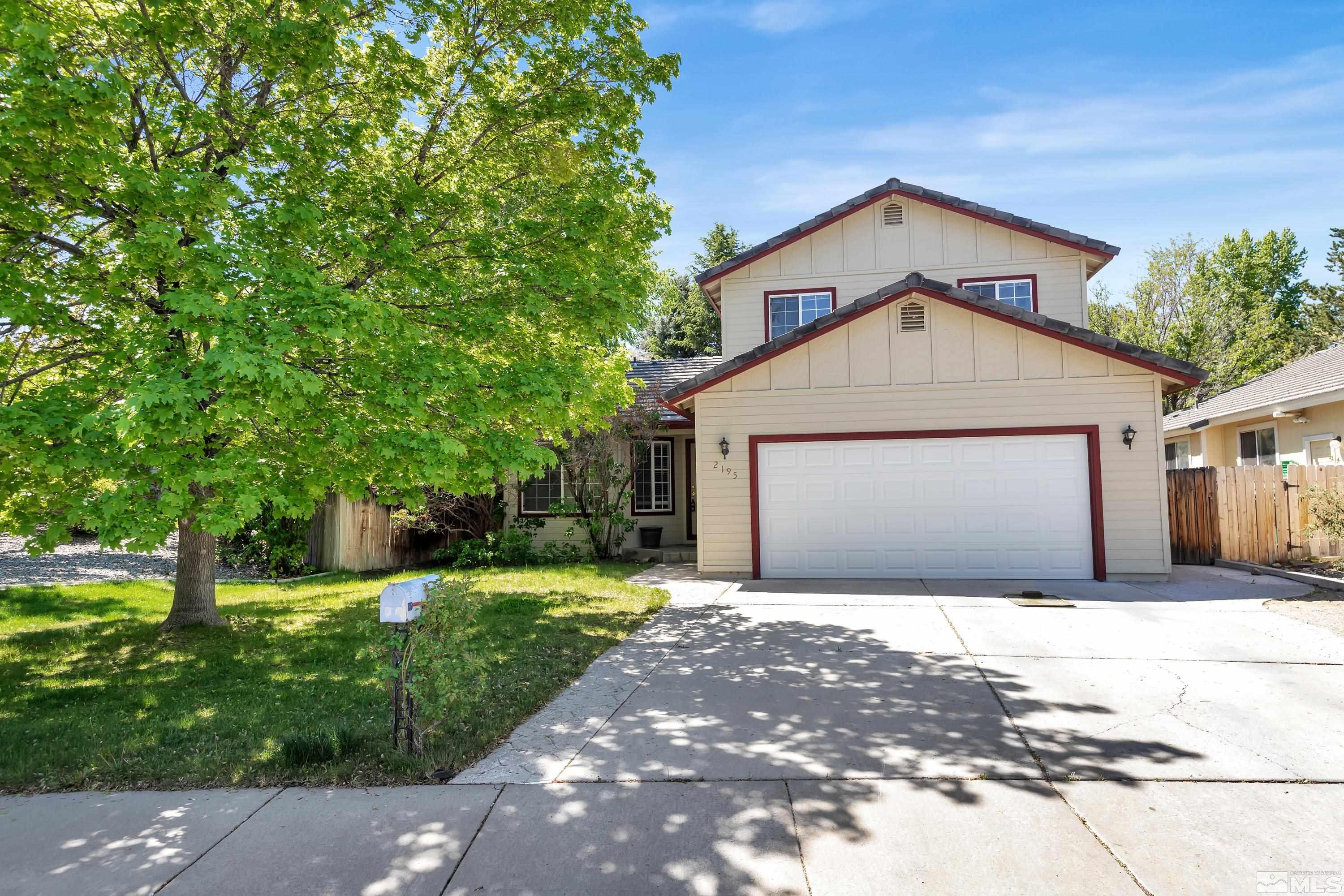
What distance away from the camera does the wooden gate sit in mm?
12109

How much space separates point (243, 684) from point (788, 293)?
11666 mm

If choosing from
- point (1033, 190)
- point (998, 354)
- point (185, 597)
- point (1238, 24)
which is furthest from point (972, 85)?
point (185, 597)

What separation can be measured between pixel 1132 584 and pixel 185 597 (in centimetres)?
1287

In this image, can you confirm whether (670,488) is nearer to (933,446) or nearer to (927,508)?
(927,508)

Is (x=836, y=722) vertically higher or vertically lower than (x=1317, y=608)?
lower

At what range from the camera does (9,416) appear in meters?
4.73

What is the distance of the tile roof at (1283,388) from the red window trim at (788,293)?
6.33 metres

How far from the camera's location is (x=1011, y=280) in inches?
540

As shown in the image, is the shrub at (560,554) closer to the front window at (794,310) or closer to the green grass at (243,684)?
the green grass at (243,684)

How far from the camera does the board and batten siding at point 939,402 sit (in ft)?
34.9

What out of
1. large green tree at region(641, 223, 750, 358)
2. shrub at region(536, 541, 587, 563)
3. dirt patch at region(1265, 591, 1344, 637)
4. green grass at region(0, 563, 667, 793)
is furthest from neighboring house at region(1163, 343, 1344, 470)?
large green tree at region(641, 223, 750, 358)

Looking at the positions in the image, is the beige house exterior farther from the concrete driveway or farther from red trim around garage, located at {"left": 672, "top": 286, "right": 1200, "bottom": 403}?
the concrete driveway

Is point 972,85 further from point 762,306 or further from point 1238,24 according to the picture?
point 762,306

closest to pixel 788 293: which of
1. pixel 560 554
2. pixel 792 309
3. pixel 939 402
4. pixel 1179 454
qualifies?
pixel 792 309
